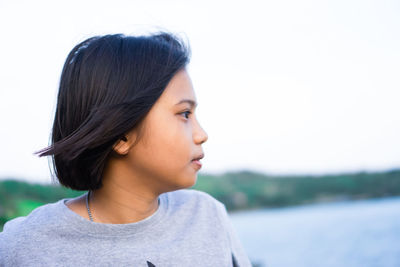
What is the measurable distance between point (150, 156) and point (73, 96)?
15.2 inches

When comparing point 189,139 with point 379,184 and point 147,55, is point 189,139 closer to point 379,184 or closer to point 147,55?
point 147,55

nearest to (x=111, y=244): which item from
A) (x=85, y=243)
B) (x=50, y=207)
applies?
(x=85, y=243)

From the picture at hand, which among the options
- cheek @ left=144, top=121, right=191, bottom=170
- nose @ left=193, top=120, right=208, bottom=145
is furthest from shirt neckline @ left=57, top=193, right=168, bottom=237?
nose @ left=193, top=120, right=208, bottom=145

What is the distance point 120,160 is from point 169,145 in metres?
0.24

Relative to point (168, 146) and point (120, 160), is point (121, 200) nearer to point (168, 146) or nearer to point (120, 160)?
point (120, 160)

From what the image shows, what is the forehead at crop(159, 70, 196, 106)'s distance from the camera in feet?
4.81

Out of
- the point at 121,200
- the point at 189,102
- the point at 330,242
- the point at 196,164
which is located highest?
the point at 189,102

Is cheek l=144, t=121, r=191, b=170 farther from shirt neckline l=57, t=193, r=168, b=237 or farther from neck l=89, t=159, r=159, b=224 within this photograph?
shirt neckline l=57, t=193, r=168, b=237

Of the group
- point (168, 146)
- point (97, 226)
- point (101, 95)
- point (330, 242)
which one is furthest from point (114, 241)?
point (330, 242)

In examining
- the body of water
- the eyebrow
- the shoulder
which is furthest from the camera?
the body of water

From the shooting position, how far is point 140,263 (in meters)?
1.43

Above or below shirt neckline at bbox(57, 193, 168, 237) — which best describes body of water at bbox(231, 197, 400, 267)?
below

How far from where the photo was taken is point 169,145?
1421 millimetres

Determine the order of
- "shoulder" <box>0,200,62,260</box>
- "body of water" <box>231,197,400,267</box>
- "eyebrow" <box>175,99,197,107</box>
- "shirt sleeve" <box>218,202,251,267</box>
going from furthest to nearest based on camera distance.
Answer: "body of water" <box>231,197,400,267</box> < "shirt sleeve" <box>218,202,251,267</box> < "eyebrow" <box>175,99,197,107</box> < "shoulder" <box>0,200,62,260</box>
